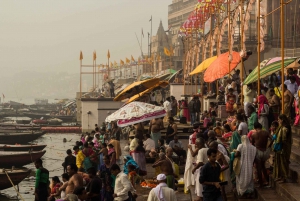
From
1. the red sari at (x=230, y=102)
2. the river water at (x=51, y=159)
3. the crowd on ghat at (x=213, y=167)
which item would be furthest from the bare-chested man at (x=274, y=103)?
the river water at (x=51, y=159)

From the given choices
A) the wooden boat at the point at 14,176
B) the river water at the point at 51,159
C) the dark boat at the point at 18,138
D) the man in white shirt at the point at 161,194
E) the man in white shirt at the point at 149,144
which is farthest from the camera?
the dark boat at the point at 18,138

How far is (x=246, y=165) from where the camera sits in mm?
11031

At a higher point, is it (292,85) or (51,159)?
(292,85)

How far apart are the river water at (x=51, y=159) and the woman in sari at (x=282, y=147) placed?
1528cm

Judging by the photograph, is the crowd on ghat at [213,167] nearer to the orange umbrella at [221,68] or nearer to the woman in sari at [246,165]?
the woman in sari at [246,165]

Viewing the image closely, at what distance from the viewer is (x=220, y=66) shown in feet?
73.9

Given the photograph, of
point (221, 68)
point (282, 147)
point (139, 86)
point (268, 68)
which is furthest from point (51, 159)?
point (282, 147)

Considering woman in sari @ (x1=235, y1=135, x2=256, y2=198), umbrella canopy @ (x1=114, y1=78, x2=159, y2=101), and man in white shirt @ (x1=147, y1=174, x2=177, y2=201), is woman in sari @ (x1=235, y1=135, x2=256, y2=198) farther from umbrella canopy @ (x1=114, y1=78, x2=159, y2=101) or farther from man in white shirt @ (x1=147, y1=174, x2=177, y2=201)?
umbrella canopy @ (x1=114, y1=78, x2=159, y2=101)

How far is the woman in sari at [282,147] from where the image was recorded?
35.7 ft

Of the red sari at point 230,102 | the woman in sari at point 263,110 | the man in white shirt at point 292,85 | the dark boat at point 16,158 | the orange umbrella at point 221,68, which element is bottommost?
the dark boat at point 16,158

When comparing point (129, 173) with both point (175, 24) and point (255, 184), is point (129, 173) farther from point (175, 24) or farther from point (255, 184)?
point (175, 24)

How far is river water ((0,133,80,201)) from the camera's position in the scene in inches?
1038

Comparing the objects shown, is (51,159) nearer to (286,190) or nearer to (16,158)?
(16,158)

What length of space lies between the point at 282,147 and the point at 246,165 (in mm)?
668
